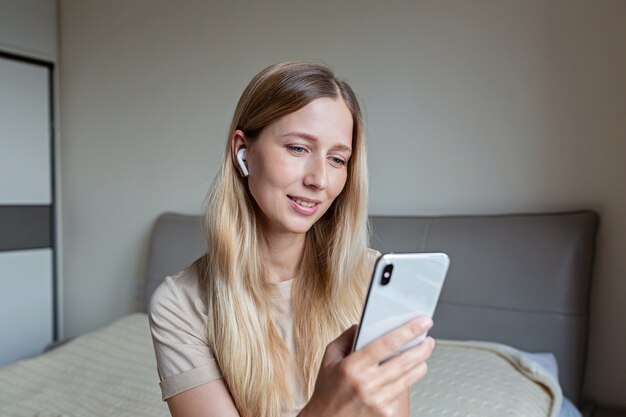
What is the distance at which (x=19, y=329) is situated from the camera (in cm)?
313

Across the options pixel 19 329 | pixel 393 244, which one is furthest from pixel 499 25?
pixel 19 329

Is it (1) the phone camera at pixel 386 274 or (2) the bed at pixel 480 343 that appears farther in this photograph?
(2) the bed at pixel 480 343

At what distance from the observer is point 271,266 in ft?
3.80

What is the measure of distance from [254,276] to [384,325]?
0.39 meters

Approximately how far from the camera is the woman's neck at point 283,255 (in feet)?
3.72

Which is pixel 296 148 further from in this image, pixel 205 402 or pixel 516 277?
pixel 516 277

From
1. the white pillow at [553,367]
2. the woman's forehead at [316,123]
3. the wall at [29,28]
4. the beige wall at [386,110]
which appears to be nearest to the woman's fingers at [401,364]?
the woman's forehead at [316,123]

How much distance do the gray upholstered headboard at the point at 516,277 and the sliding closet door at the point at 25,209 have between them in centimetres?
202

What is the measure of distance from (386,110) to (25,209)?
2052 mm

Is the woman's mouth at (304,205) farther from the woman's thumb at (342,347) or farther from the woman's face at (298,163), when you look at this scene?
the woman's thumb at (342,347)

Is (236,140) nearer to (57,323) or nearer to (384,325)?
(384,325)

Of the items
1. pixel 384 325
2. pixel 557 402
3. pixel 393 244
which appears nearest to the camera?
pixel 384 325

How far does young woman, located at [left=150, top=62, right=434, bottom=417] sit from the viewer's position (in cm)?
102

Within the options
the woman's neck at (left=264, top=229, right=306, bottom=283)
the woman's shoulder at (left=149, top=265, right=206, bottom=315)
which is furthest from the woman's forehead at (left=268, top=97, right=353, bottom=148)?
the woman's shoulder at (left=149, top=265, right=206, bottom=315)
